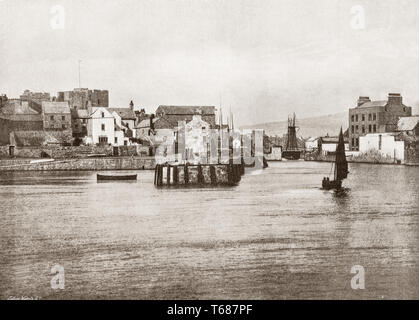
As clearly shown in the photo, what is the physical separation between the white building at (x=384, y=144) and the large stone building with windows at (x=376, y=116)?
0.56 metres

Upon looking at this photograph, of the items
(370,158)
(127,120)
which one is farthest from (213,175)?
(127,120)

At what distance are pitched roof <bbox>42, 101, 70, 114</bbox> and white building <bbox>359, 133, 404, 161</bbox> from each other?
26.1 metres

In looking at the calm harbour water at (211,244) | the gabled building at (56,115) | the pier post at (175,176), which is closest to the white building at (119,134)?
the gabled building at (56,115)

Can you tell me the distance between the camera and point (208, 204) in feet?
81.7

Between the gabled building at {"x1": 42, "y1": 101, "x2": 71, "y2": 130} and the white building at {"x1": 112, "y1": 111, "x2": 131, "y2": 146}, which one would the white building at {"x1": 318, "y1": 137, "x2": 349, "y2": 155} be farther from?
the gabled building at {"x1": 42, "y1": 101, "x2": 71, "y2": 130}

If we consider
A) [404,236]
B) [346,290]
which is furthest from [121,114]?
[346,290]

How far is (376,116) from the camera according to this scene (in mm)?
48781

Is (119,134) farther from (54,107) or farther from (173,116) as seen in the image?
(173,116)

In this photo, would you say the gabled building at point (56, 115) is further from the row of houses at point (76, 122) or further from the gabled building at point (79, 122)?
the gabled building at point (79, 122)

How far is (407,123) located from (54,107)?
30337 millimetres

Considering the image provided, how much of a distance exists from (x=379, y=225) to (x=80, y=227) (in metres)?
9.62

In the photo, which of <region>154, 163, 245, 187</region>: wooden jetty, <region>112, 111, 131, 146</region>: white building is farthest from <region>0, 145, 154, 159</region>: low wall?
<region>154, 163, 245, 187</region>: wooden jetty

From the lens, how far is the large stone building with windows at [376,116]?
47281 mm

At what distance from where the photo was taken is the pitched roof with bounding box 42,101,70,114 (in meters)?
52.3
